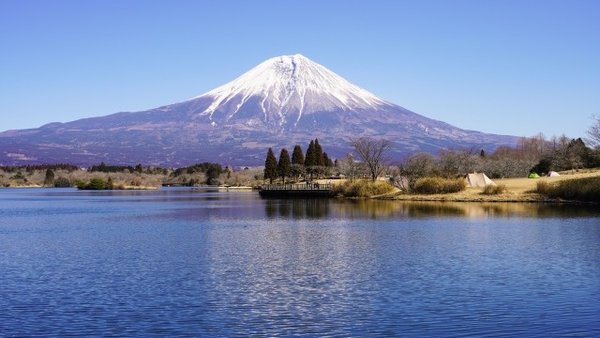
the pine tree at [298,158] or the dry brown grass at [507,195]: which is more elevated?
the pine tree at [298,158]

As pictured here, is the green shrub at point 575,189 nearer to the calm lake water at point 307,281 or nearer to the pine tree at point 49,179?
the calm lake water at point 307,281

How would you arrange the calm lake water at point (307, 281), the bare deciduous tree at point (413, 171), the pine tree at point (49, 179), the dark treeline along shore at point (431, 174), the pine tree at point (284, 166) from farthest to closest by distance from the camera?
the pine tree at point (49, 179)
the pine tree at point (284, 166)
the bare deciduous tree at point (413, 171)
the dark treeline along shore at point (431, 174)
the calm lake water at point (307, 281)

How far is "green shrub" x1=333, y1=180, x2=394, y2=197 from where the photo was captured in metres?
76.9

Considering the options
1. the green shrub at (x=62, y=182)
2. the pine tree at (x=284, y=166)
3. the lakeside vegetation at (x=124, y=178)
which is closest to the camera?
the pine tree at (x=284, y=166)

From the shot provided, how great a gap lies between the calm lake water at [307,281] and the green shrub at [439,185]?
3179cm

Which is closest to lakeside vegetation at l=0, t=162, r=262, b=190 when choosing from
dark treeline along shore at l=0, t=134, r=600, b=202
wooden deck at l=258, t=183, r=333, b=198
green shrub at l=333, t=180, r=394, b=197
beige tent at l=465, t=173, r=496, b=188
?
dark treeline along shore at l=0, t=134, r=600, b=202

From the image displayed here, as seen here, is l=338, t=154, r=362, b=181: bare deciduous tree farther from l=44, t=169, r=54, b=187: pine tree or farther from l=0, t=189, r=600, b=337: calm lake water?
l=44, t=169, r=54, b=187: pine tree

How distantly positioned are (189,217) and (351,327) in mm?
35191

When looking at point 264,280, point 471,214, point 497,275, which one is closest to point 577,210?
point 471,214

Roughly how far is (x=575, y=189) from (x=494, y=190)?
8512 millimetres

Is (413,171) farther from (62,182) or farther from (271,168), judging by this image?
(62,182)

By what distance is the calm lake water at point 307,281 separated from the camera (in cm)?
1447

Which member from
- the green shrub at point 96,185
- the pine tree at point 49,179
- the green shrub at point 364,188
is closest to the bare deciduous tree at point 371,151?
the green shrub at point 364,188

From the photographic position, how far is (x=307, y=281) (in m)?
19.7
